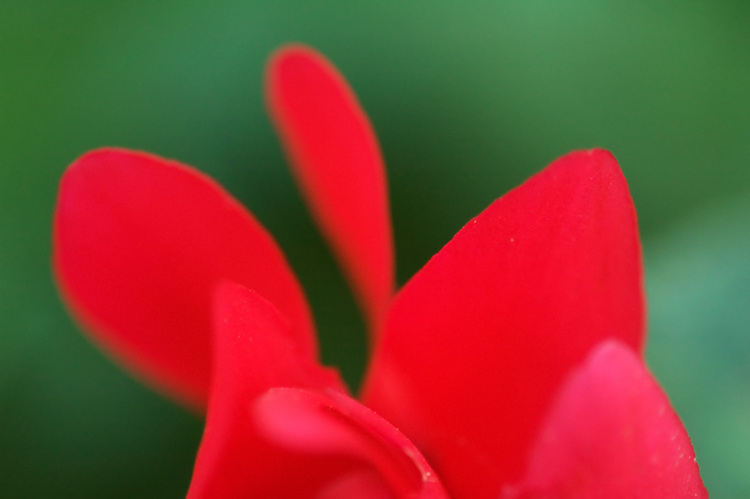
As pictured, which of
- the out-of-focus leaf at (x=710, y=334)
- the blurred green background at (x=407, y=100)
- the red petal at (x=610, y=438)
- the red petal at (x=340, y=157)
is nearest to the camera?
the red petal at (x=610, y=438)

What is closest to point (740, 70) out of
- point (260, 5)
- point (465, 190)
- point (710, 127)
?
point (710, 127)

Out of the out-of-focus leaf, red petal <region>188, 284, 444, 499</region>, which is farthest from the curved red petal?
the out-of-focus leaf

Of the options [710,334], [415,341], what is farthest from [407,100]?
[415,341]

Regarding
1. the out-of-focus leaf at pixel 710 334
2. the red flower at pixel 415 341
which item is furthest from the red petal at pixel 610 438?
the out-of-focus leaf at pixel 710 334

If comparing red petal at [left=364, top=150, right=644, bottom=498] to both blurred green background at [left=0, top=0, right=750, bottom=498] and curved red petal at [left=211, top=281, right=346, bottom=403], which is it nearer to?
curved red petal at [left=211, top=281, right=346, bottom=403]

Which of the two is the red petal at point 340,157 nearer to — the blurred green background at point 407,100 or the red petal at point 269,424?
the red petal at point 269,424

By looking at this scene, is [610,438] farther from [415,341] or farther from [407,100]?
[407,100]
